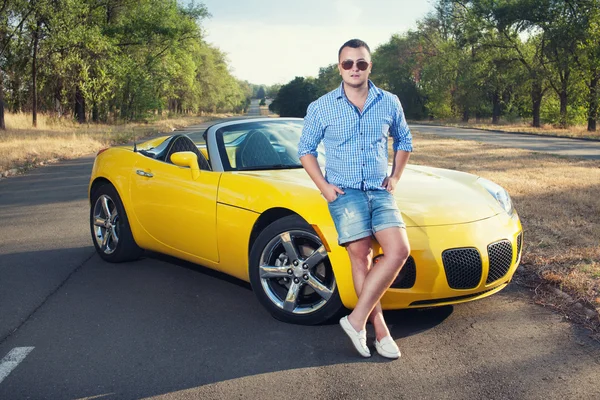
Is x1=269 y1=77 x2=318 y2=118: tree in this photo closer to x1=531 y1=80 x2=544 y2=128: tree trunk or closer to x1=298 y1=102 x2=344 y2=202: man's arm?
x1=531 y1=80 x2=544 y2=128: tree trunk

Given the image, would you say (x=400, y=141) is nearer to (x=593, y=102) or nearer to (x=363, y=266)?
(x=363, y=266)

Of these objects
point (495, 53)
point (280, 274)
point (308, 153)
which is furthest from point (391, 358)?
point (495, 53)

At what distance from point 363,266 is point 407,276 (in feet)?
1.09

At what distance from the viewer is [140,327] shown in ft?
12.6

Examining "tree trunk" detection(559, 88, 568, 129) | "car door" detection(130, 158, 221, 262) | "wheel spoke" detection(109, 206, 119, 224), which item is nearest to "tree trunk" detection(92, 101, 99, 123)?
"tree trunk" detection(559, 88, 568, 129)

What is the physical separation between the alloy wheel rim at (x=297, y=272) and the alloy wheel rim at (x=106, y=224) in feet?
6.94

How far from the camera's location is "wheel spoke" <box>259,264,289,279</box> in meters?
3.81

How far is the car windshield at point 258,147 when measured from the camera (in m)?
4.54

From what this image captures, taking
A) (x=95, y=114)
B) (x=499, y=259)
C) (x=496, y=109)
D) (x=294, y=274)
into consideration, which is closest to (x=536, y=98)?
(x=496, y=109)

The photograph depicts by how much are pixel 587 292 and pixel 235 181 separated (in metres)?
2.72

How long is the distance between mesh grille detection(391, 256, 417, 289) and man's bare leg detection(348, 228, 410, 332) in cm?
24

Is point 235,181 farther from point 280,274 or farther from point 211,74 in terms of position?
point 211,74

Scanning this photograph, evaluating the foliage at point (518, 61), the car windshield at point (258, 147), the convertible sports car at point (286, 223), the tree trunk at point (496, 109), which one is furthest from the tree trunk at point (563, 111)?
the car windshield at point (258, 147)

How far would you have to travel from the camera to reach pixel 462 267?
11.6 ft
